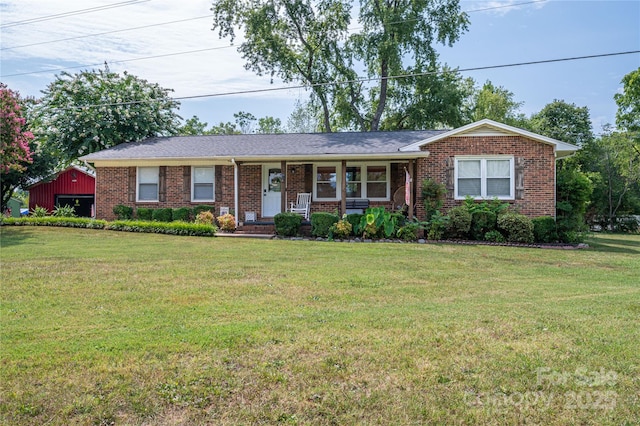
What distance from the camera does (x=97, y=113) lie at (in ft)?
75.0

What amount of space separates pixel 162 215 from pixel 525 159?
1326 centimetres

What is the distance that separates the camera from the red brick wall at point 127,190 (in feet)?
57.9

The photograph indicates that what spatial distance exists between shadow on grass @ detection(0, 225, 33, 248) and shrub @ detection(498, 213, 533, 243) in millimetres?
13698

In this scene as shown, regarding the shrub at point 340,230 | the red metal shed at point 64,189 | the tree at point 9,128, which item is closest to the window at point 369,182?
the shrub at point 340,230

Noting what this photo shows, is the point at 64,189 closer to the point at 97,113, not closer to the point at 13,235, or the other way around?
the point at 97,113

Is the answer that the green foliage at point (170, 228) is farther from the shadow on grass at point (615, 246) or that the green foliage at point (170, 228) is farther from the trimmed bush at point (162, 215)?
the shadow on grass at point (615, 246)

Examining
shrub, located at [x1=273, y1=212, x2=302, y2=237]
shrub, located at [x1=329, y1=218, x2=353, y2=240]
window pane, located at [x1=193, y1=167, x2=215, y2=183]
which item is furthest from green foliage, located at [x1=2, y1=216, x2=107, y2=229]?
shrub, located at [x1=329, y1=218, x2=353, y2=240]

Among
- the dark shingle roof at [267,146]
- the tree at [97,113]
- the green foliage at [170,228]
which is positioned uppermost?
the tree at [97,113]

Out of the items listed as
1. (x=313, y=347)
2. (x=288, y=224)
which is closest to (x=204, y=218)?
(x=288, y=224)

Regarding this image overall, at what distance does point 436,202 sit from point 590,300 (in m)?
8.98

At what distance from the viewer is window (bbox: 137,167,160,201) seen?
18.1m

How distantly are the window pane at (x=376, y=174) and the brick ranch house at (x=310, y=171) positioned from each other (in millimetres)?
39

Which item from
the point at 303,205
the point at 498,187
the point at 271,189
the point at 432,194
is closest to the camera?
the point at 432,194

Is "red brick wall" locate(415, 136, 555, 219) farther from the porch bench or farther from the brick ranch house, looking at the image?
the porch bench
